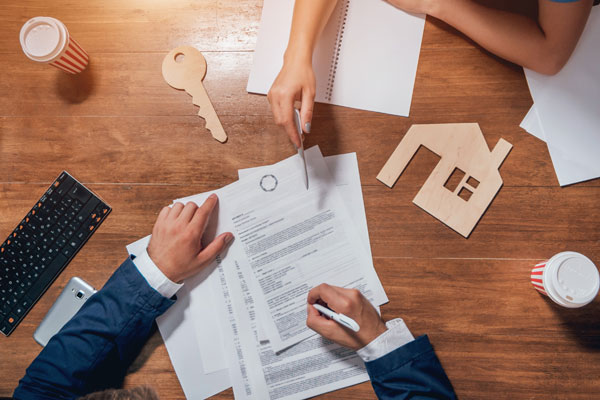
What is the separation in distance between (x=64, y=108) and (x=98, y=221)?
0.88 feet

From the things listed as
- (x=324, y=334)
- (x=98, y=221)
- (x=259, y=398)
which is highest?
(x=98, y=221)

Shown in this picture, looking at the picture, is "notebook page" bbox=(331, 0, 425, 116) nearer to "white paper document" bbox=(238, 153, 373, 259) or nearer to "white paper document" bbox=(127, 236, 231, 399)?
"white paper document" bbox=(238, 153, 373, 259)

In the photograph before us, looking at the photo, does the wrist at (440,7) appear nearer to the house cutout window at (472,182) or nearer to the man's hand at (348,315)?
the house cutout window at (472,182)

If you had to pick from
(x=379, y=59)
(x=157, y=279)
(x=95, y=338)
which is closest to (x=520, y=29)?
(x=379, y=59)

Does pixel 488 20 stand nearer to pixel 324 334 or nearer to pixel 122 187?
pixel 324 334

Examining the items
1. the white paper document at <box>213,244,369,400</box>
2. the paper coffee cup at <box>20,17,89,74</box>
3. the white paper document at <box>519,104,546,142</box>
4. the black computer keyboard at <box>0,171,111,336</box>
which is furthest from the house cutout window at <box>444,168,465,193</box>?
the paper coffee cup at <box>20,17,89,74</box>

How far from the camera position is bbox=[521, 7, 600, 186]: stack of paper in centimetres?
79

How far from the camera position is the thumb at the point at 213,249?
81cm

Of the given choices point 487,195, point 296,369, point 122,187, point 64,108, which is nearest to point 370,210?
point 487,195

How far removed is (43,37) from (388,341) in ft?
2.98

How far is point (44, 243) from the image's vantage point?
85 cm

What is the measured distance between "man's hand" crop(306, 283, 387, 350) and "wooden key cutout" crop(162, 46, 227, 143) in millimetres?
387

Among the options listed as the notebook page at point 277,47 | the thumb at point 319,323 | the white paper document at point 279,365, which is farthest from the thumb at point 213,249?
the notebook page at point 277,47

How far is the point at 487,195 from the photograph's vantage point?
2.63 ft
